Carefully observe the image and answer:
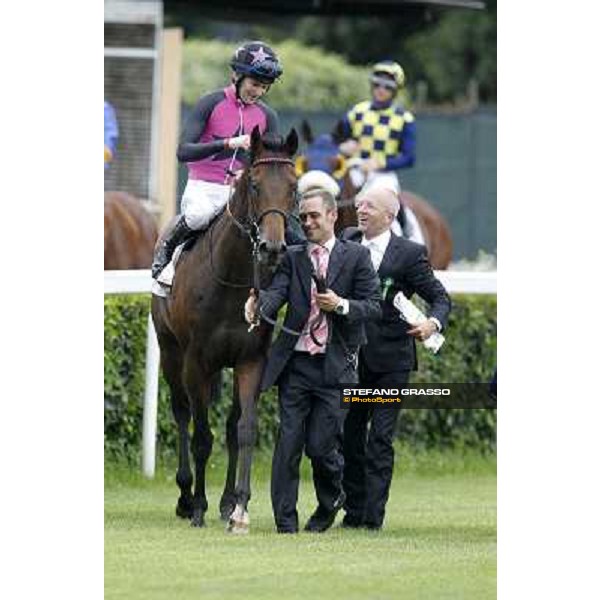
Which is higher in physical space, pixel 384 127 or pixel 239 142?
pixel 384 127

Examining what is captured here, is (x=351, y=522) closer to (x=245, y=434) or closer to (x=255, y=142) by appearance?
(x=245, y=434)

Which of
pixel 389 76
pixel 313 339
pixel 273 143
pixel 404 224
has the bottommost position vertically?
pixel 313 339

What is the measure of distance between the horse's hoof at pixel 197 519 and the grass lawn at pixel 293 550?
4 cm

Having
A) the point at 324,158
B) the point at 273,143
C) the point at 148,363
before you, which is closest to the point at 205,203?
the point at 273,143

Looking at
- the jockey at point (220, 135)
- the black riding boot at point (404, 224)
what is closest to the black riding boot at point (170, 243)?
the jockey at point (220, 135)

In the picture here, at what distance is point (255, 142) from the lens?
979 cm

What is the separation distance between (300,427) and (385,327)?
0.64 m

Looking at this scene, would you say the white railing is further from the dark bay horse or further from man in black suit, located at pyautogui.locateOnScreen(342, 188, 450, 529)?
man in black suit, located at pyautogui.locateOnScreen(342, 188, 450, 529)

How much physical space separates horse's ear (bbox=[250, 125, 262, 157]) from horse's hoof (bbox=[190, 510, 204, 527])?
1.77 m
